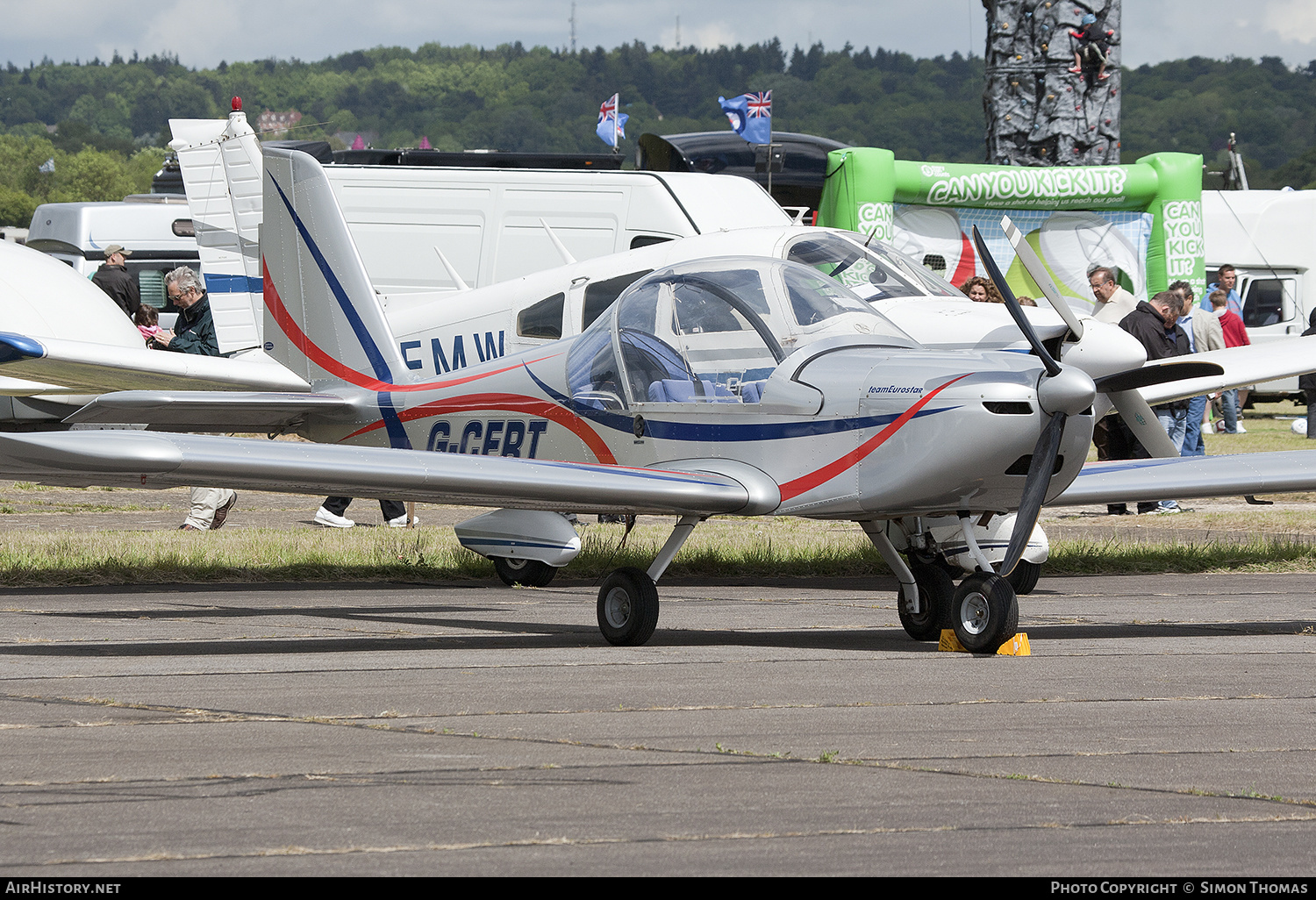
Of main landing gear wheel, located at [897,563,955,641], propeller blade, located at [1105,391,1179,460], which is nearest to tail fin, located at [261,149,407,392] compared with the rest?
main landing gear wheel, located at [897,563,955,641]

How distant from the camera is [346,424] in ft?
34.9

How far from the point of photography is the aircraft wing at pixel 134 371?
1031cm

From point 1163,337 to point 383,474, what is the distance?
931cm

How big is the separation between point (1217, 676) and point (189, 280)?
11.4 m

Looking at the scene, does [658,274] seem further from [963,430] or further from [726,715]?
[726,715]

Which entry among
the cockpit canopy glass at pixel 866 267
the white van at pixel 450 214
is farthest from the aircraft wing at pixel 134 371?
the cockpit canopy glass at pixel 866 267

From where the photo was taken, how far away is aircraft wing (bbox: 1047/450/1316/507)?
785 cm

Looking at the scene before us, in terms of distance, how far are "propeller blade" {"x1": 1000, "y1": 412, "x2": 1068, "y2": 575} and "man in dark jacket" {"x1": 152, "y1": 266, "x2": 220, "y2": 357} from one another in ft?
32.0

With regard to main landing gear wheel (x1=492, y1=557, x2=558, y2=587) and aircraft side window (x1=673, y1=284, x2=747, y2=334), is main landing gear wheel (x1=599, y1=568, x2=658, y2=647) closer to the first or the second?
aircraft side window (x1=673, y1=284, x2=747, y2=334)

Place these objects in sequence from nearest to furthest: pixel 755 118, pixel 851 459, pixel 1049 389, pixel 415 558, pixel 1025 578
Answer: pixel 1049 389 < pixel 851 459 < pixel 1025 578 < pixel 415 558 < pixel 755 118

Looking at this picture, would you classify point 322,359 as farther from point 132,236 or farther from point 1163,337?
point 132,236

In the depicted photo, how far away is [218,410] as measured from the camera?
33.2 feet

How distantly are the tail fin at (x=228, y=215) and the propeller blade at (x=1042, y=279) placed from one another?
12231mm

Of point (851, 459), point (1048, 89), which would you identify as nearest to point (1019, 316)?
point (851, 459)
